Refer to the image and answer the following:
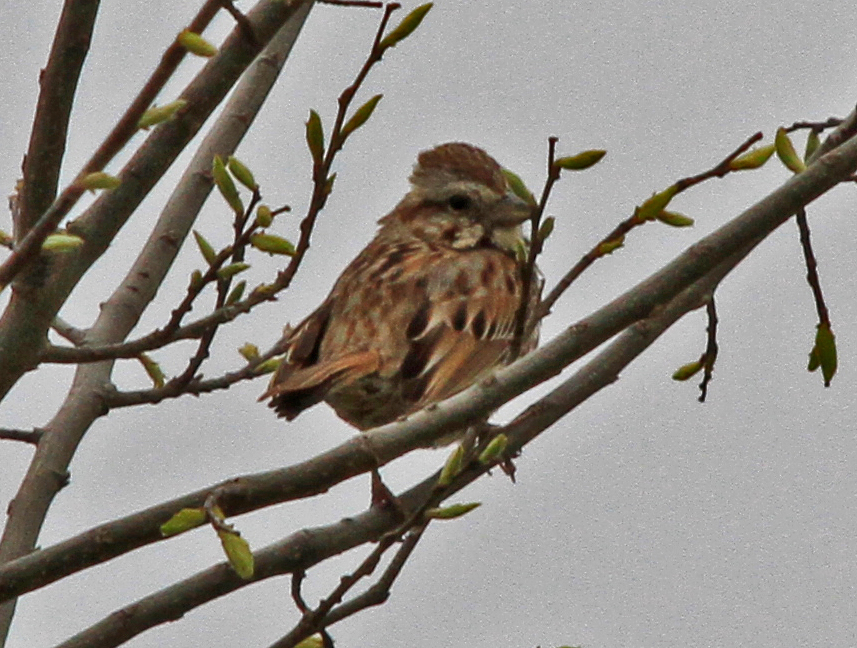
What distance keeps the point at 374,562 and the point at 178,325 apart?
2.29 ft

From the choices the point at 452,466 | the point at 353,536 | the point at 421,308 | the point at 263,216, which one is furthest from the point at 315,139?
the point at 421,308

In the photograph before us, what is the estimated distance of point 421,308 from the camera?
20.9ft

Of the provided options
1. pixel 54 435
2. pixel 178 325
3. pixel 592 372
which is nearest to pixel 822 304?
pixel 592 372

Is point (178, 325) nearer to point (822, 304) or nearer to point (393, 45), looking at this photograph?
point (393, 45)

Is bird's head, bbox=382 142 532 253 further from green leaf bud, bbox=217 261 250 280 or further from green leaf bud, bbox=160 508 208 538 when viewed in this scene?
green leaf bud, bbox=160 508 208 538

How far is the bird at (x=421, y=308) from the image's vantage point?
5.74 meters

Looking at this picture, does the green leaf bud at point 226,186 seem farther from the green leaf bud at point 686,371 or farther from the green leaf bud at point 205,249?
the green leaf bud at point 686,371

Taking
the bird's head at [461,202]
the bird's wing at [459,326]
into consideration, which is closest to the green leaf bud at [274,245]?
the bird's wing at [459,326]

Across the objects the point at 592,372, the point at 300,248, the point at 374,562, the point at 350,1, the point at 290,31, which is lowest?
the point at 374,562

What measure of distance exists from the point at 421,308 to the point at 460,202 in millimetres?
1076

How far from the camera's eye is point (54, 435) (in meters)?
4.86

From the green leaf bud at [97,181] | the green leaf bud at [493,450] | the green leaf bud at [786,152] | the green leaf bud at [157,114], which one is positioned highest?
the green leaf bud at [157,114]

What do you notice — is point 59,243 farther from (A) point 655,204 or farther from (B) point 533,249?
(A) point 655,204

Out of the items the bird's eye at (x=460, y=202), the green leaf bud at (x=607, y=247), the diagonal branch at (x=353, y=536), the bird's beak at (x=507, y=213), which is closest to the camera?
the green leaf bud at (x=607, y=247)
